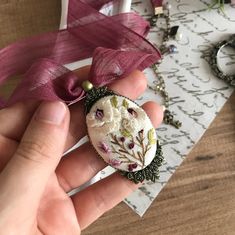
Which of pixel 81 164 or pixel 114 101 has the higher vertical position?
pixel 114 101

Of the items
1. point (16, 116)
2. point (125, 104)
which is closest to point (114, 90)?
point (125, 104)

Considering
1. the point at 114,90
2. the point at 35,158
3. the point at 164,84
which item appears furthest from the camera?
the point at 164,84

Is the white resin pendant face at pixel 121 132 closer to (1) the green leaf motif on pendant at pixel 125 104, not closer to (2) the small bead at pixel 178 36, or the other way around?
(1) the green leaf motif on pendant at pixel 125 104

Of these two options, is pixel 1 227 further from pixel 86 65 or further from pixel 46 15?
pixel 46 15

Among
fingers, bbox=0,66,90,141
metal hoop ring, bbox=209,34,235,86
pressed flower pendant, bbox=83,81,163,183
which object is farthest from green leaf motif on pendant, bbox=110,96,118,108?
metal hoop ring, bbox=209,34,235,86

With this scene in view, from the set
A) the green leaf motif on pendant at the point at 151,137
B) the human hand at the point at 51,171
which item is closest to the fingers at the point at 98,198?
the human hand at the point at 51,171

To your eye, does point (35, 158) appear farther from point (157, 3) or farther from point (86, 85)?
point (157, 3)

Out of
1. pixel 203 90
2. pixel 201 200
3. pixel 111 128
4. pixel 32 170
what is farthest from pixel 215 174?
pixel 32 170
